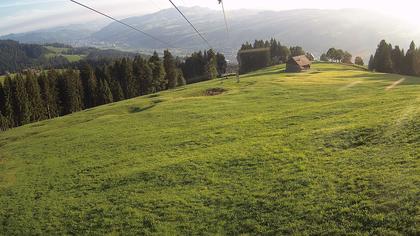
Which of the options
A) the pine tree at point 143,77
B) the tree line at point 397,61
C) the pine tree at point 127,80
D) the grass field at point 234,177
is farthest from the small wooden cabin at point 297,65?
the grass field at point 234,177

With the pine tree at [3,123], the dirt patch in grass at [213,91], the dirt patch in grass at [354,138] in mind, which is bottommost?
the pine tree at [3,123]

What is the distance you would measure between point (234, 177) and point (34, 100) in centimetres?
8187

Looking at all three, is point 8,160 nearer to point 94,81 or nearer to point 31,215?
point 31,215

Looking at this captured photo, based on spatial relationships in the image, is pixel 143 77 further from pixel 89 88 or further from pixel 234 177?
pixel 234 177

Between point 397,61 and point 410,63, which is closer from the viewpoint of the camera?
point 410,63

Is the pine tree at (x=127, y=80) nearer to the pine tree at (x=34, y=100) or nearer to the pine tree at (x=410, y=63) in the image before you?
the pine tree at (x=34, y=100)

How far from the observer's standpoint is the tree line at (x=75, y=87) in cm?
8919

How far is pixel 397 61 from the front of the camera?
119562mm

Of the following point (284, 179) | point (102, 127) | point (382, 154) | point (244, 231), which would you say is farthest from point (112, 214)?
point (102, 127)

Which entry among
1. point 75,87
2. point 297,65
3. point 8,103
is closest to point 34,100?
point 8,103

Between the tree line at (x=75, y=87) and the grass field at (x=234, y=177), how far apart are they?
172ft

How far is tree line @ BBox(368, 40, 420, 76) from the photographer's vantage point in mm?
113125

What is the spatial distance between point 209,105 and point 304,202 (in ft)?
112

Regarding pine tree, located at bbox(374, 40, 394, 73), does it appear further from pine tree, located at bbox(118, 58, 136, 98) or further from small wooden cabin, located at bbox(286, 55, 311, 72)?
pine tree, located at bbox(118, 58, 136, 98)
